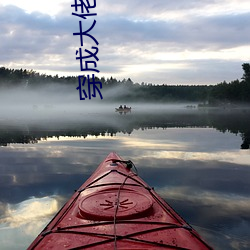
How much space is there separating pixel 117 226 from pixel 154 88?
178m

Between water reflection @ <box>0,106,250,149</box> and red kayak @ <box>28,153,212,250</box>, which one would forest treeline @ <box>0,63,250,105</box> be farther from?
red kayak @ <box>28,153,212,250</box>

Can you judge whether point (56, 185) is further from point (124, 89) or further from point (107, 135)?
point (124, 89)

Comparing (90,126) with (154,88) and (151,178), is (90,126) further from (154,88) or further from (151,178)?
(154,88)

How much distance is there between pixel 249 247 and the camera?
233 inches

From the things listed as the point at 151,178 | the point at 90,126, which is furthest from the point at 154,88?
the point at 151,178

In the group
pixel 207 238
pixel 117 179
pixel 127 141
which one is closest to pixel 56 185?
pixel 117 179

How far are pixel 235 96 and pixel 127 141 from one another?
8760 centimetres

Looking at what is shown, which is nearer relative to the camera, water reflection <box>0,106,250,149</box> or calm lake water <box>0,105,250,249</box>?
calm lake water <box>0,105,250,249</box>

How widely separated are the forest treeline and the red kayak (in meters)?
99.1

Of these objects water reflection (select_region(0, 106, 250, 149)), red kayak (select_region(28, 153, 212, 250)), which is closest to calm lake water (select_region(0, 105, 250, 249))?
red kayak (select_region(28, 153, 212, 250))

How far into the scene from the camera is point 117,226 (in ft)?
15.2

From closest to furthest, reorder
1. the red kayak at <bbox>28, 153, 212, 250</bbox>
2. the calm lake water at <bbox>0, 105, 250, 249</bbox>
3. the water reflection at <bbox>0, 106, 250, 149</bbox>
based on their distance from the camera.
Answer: the red kayak at <bbox>28, 153, 212, 250</bbox> → the calm lake water at <bbox>0, 105, 250, 249</bbox> → the water reflection at <bbox>0, 106, 250, 149</bbox>

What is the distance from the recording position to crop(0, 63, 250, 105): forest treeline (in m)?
101

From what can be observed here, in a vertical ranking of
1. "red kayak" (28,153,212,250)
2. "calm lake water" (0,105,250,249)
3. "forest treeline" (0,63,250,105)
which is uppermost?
"forest treeline" (0,63,250,105)
